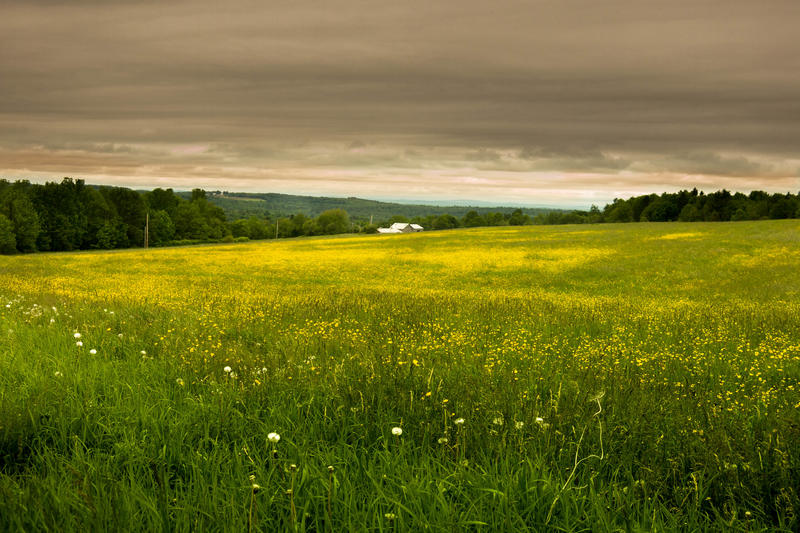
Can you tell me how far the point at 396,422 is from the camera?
174 inches

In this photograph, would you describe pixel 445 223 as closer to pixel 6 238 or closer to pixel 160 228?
pixel 160 228

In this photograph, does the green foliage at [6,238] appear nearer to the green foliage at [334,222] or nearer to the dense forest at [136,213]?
the dense forest at [136,213]

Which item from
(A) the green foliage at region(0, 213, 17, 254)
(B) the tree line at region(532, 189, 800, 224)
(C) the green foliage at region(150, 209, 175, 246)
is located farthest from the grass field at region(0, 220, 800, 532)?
(B) the tree line at region(532, 189, 800, 224)

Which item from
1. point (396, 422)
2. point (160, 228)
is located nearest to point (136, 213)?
point (160, 228)

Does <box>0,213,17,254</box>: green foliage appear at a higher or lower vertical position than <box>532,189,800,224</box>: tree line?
lower

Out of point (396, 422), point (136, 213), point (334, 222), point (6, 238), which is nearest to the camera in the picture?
point (396, 422)

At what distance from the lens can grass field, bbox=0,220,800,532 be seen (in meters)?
3.14

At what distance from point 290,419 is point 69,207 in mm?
99498

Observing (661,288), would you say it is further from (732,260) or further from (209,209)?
(209,209)

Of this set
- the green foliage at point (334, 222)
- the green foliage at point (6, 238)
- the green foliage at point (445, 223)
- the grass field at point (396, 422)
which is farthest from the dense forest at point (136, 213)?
the grass field at point (396, 422)

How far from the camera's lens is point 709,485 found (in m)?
3.65

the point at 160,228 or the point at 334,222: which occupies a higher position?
the point at 334,222

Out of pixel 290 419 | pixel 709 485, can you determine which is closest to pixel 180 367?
pixel 290 419

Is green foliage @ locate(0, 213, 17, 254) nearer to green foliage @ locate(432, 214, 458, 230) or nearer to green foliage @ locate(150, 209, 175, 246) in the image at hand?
green foliage @ locate(150, 209, 175, 246)
